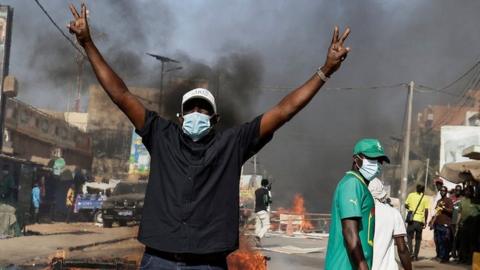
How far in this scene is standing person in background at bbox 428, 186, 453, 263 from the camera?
476 inches

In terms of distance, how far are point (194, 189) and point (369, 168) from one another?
4.59ft

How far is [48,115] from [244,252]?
16.6m

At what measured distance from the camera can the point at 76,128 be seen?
2830cm

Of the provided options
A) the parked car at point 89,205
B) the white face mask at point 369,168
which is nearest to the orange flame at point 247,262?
the white face mask at point 369,168

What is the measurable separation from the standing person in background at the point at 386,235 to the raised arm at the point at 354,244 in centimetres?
79

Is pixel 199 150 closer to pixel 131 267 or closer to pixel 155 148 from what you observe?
pixel 155 148

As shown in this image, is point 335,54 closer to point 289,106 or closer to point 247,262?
point 289,106

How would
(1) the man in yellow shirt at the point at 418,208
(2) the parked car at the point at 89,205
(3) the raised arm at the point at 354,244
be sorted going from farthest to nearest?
(2) the parked car at the point at 89,205 < (1) the man in yellow shirt at the point at 418,208 < (3) the raised arm at the point at 354,244

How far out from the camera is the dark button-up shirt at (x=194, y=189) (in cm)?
256

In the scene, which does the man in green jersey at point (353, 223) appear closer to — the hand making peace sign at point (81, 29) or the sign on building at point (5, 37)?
the hand making peace sign at point (81, 29)

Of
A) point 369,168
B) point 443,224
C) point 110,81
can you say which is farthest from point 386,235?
point 443,224

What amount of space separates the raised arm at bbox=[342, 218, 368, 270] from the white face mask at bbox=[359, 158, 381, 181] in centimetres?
36

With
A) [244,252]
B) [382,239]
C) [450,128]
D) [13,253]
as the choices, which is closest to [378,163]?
[382,239]

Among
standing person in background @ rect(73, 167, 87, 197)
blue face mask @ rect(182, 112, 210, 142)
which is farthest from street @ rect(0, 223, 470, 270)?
standing person in background @ rect(73, 167, 87, 197)
